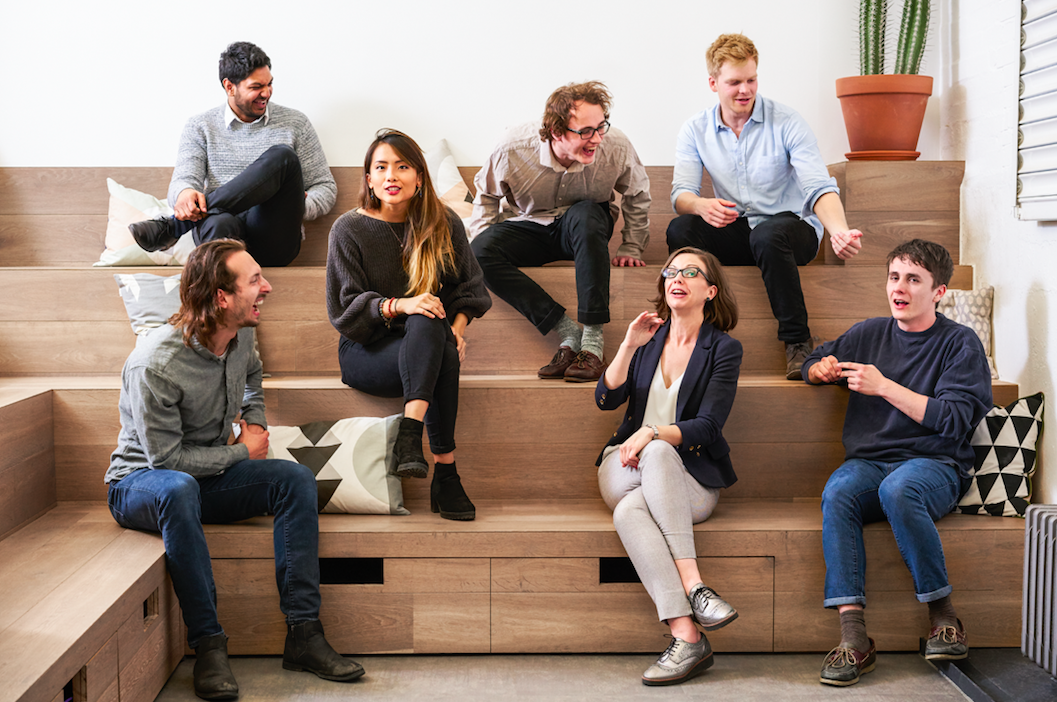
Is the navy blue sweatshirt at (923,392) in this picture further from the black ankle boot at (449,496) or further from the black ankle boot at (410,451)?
the black ankle boot at (410,451)

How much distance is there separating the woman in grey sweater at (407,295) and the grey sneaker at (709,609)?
62cm

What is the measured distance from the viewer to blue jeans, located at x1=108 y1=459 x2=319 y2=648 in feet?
6.77

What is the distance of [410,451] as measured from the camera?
226 centimetres

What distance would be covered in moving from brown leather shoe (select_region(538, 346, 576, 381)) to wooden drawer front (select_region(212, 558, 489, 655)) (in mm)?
699

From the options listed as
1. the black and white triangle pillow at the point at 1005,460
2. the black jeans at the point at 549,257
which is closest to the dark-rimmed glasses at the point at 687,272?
the black jeans at the point at 549,257

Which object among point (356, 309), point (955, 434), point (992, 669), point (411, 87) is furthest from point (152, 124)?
point (992, 669)

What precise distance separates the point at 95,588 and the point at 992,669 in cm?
209

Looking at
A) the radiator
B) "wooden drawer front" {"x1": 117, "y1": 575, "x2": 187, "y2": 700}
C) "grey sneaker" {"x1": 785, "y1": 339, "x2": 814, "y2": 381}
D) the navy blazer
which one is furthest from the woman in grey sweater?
the radiator

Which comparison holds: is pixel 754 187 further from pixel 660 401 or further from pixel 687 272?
pixel 660 401

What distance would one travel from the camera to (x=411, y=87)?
140 inches

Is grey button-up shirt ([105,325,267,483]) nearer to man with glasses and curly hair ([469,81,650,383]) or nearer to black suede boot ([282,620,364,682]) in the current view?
black suede boot ([282,620,364,682])

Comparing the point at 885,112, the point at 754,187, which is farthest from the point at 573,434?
the point at 885,112

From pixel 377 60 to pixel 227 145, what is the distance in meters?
0.71

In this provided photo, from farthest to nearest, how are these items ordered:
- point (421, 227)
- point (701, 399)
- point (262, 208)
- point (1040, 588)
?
point (262, 208)
point (421, 227)
point (701, 399)
point (1040, 588)
